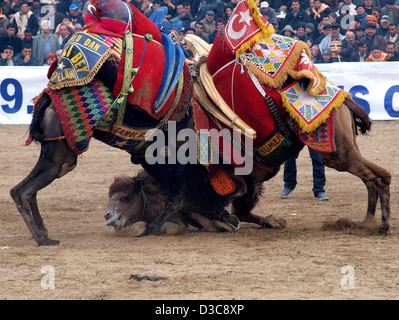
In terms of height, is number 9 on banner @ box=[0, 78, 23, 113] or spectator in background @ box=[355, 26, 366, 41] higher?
spectator in background @ box=[355, 26, 366, 41]

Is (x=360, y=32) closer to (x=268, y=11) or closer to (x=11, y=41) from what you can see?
(x=268, y=11)

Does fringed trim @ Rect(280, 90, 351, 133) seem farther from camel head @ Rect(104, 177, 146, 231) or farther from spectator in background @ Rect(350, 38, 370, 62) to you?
spectator in background @ Rect(350, 38, 370, 62)

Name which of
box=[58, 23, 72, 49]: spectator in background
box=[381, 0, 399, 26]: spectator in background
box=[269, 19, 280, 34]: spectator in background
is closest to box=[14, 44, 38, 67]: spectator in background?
box=[58, 23, 72, 49]: spectator in background

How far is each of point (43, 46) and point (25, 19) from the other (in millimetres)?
1672

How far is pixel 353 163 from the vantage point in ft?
19.0

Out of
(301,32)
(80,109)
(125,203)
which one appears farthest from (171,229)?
(301,32)

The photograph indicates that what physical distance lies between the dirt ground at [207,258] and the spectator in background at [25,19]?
8.82 m

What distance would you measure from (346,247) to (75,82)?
2543 mm

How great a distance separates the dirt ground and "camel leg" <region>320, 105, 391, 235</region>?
12.2 inches

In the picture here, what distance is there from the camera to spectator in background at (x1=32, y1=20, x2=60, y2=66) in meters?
15.1

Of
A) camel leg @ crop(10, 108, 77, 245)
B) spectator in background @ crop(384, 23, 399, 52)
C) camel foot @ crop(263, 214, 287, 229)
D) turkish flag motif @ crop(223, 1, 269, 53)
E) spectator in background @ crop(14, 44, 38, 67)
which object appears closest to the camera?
camel leg @ crop(10, 108, 77, 245)

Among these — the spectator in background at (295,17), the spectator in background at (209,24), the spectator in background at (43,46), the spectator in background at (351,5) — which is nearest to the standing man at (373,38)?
the spectator in background at (351,5)

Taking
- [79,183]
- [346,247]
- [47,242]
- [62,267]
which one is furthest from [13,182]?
[346,247]

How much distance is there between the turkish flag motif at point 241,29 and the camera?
226 inches
